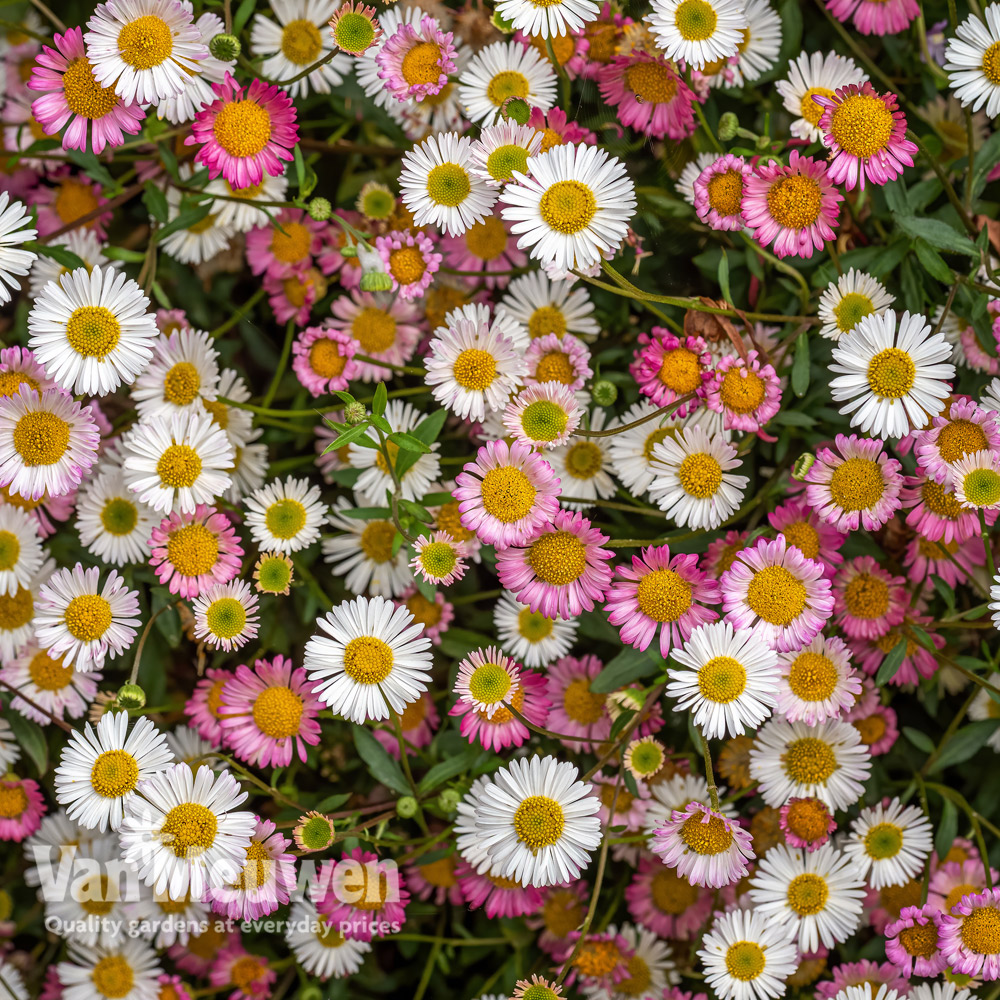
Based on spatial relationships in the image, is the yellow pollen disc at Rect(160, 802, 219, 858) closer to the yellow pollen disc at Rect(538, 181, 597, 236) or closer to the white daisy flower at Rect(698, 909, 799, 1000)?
the white daisy flower at Rect(698, 909, 799, 1000)

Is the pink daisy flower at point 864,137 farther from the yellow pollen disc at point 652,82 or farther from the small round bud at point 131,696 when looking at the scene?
the small round bud at point 131,696

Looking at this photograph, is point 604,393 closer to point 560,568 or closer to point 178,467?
point 560,568

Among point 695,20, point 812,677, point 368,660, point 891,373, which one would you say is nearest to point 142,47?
point 695,20

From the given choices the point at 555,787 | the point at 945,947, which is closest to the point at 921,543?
the point at 945,947

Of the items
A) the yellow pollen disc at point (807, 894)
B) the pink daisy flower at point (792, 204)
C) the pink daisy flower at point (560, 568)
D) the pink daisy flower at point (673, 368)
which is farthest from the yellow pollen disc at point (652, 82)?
the yellow pollen disc at point (807, 894)

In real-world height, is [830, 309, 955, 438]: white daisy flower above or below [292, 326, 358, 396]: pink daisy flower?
below

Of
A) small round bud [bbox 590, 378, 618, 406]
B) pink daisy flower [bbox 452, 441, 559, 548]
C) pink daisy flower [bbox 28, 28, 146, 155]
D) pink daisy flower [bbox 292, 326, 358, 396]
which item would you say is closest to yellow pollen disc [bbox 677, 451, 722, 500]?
small round bud [bbox 590, 378, 618, 406]

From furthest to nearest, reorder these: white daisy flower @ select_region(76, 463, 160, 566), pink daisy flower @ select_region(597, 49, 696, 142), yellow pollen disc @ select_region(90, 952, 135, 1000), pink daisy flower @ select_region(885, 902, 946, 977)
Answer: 1. yellow pollen disc @ select_region(90, 952, 135, 1000)
2. white daisy flower @ select_region(76, 463, 160, 566)
3. pink daisy flower @ select_region(597, 49, 696, 142)
4. pink daisy flower @ select_region(885, 902, 946, 977)

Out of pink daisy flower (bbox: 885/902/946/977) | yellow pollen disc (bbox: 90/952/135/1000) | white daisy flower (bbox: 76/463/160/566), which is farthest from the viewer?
yellow pollen disc (bbox: 90/952/135/1000)
